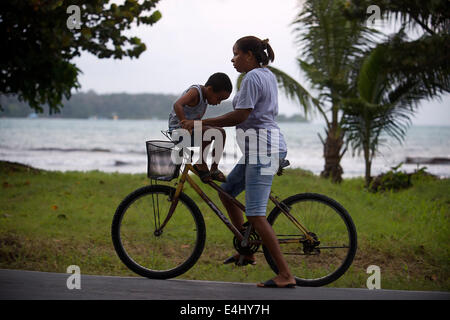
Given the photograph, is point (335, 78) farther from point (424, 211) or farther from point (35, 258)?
point (35, 258)

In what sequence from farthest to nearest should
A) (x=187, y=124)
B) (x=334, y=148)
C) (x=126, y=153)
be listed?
1. (x=126, y=153)
2. (x=334, y=148)
3. (x=187, y=124)

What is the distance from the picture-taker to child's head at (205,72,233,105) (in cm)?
374

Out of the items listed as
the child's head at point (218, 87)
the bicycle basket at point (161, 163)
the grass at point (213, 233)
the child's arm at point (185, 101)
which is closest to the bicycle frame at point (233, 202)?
the bicycle basket at point (161, 163)

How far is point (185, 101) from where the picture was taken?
371 cm

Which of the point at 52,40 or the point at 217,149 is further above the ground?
the point at 52,40

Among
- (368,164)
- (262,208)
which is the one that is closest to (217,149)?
(262,208)

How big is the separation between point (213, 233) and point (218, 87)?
3061 millimetres

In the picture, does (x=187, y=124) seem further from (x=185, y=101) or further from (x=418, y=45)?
(x=418, y=45)

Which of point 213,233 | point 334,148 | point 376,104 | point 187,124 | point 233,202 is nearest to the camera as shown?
point 187,124

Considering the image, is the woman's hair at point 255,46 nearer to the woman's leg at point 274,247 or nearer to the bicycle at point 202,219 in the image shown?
the bicycle at point 202,219

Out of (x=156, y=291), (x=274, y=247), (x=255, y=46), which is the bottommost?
(x=156, y=291)

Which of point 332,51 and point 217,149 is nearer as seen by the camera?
point 217,149

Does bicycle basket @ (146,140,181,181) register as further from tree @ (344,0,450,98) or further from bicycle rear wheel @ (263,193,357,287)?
tree @ (344,0,450,98)
